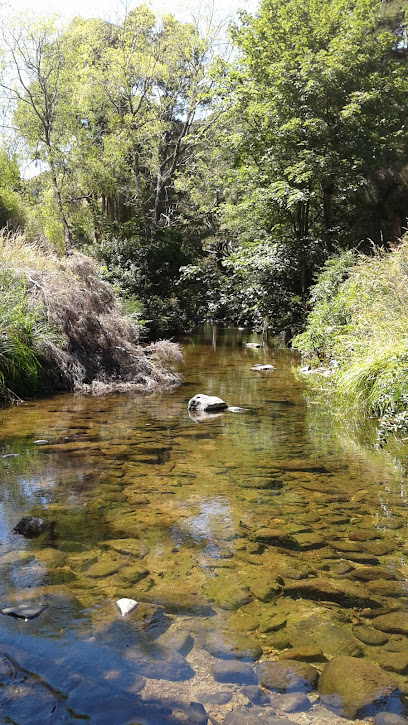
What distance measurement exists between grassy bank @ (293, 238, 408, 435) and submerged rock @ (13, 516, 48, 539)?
4372 mm

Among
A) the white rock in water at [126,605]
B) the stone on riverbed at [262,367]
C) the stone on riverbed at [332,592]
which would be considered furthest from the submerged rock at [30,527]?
the stone on riverbed at [262,367]

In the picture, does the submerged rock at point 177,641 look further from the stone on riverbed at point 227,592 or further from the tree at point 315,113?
the tree at point 315,113

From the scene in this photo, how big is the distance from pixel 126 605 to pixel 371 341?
6294mm

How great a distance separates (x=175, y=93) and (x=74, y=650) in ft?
78.8

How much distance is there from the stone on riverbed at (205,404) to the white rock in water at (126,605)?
205 inches

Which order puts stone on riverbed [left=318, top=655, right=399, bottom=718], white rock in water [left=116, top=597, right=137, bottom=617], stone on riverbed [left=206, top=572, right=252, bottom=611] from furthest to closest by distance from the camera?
stone on riverbed [left=206, top=572, right=252, bottom=611], white rock in water [left=116, top=597, right=137, bottom=617], stone on riverbed [left=318, top=655, right=399, bottom=718]

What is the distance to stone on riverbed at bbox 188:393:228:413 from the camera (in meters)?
8.04

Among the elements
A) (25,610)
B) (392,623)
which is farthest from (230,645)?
(25,610)

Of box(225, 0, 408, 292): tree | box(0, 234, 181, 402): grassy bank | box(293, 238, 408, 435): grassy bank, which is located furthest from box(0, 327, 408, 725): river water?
box(225, 0, 408, 292): tree

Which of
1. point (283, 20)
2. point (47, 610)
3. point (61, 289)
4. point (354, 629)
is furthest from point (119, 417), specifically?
point (283, 20)

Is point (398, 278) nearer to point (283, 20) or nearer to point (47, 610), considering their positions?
point (47, 610)

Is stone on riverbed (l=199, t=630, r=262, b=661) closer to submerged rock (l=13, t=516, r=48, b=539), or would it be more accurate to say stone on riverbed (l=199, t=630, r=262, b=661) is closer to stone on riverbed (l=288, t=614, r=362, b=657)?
stone on riverbed (l=288, t=614, r=362, b=657)

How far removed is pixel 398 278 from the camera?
9.27 meters

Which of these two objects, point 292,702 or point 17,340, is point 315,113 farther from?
point 292,702
